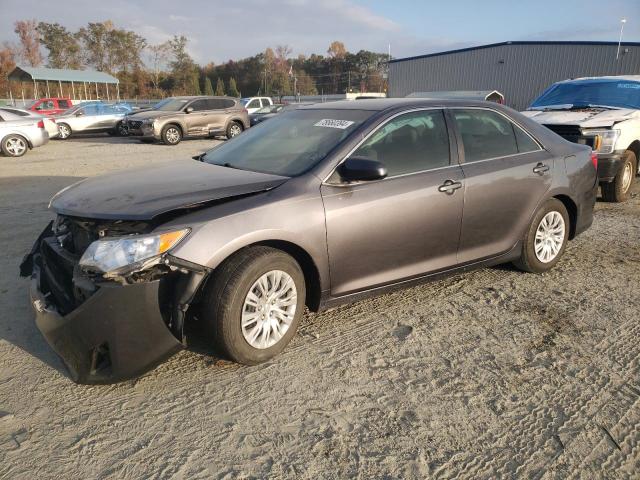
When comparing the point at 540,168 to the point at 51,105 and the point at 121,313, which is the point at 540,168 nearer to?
the point at 121,313

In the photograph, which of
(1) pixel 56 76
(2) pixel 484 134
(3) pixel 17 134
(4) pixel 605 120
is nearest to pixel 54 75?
(1) pixel 56 76

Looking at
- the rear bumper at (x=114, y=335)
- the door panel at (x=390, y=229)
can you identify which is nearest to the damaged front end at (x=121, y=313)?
the rear bumper at (x=114, y=335)

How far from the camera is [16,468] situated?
224cm

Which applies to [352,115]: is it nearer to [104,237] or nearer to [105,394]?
[104,237]

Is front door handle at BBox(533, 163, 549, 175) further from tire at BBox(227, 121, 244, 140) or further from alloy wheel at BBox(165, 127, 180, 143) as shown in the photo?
tire at BBox(227, 121, 244, 140)

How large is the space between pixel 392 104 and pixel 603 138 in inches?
194

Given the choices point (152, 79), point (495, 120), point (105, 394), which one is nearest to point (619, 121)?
point (495, 120)

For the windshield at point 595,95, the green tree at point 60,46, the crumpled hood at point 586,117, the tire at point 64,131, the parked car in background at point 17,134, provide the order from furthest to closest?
the green tree at point 60,46, the tire at point 64,131, the parked car in background at point 17,134, the windshield at point 595,95, the crumpled hood at point 586,117

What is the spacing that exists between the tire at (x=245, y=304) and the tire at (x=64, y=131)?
19637 mm

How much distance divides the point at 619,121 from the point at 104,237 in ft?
24.8

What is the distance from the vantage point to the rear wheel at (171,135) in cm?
1717

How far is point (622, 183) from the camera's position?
25.4 feet

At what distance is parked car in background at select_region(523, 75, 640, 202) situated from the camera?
7246 millimetres

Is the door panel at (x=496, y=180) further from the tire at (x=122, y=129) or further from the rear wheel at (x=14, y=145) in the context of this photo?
the tire at (x=122, y=129)
